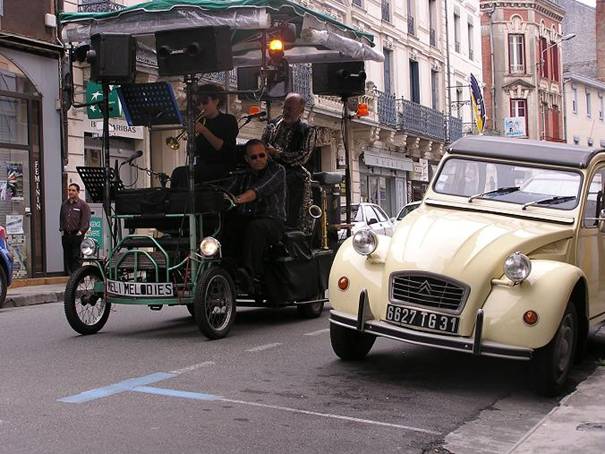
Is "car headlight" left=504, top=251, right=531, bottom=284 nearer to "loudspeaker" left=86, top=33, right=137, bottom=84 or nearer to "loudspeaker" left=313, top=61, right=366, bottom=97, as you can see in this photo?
"loudspeaker" left=86, top=33, right=137, bottom=84

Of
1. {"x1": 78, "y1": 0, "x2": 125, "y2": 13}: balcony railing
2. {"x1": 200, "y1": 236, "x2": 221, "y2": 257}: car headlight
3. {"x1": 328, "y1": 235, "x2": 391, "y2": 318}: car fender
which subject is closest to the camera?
{"x1": 328, "y1": 235, "x2": 391, "y2": 318}: car fender

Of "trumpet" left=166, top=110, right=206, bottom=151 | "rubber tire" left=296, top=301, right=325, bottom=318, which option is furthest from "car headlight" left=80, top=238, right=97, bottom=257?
"rubber tire" left=296, top=301, right=325, bottom=318

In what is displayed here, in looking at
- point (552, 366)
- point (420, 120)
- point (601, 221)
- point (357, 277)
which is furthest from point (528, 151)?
point (420, 120)

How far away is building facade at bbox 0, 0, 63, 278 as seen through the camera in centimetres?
1786

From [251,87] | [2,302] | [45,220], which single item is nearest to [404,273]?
[251,87]

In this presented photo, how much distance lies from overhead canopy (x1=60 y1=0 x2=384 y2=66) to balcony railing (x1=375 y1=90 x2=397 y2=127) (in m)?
22.0

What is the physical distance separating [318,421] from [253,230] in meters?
3.80

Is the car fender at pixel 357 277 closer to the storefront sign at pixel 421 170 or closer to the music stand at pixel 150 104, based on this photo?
the music stand at pixel 150 104

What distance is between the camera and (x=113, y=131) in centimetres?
1972

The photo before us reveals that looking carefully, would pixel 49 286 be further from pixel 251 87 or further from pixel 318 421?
pixel 318 421

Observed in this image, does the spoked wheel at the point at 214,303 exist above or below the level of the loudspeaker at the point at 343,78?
below

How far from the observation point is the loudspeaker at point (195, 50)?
8.41 m

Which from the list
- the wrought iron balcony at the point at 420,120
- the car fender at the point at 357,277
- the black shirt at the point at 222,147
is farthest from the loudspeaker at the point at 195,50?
the wrought iron balcony at the point at 420,120

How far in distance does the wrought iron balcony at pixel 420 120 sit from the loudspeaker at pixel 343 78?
23.7 m
